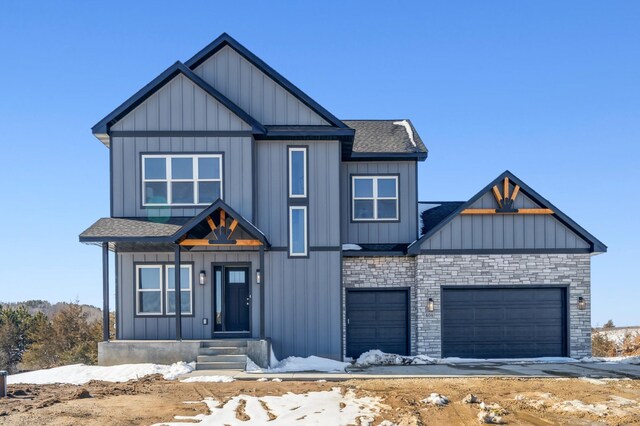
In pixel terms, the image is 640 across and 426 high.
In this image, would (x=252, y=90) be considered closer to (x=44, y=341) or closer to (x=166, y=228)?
(x=166, y=228)

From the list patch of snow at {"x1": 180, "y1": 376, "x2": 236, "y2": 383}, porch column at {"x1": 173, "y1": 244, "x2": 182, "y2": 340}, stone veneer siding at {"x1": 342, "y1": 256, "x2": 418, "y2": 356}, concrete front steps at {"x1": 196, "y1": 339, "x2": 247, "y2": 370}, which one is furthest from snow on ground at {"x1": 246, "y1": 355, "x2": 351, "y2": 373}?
stone veneer siding at {"x1": 342, "y1": 256, "x2": 418, "y2": 356}

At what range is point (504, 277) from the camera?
1820 centimetres

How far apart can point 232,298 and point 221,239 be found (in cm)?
223

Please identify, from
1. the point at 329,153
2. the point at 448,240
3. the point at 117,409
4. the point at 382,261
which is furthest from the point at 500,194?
the point at 117,409

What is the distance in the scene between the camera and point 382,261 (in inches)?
→ 734

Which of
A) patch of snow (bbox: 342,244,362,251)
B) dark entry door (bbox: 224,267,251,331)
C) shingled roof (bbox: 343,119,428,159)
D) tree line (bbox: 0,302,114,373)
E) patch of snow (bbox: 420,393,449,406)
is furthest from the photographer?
tree line (bbox: 0,302,114,373)

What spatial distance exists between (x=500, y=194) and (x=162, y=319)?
1029cm

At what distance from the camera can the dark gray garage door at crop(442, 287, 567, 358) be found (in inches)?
718

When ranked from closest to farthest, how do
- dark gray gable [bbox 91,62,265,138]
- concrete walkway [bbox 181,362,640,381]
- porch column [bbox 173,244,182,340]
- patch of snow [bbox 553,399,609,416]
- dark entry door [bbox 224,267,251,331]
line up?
patch of snow [bbox 553,399,609,416], concrete walkway [bbox 181,362,640,381], porch column [bbox 173,244,182,340], dark gray gable [bbox 91,62,265,138], dark entry door [bbox 224,267,251,331]

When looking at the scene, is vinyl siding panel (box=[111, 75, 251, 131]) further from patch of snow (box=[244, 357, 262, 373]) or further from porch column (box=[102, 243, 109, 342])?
patch of snow (box=[244, 357, 262, 373])

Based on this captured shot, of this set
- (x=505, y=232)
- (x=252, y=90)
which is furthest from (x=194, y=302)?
(x=505, y=232)

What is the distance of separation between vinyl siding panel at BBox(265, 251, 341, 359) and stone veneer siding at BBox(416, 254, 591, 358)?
2768 millimetres

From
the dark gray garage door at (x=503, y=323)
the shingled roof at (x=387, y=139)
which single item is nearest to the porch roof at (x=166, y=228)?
the shingled roof at (x=387, y=139)

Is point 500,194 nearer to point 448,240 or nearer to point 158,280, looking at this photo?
point 448,240
